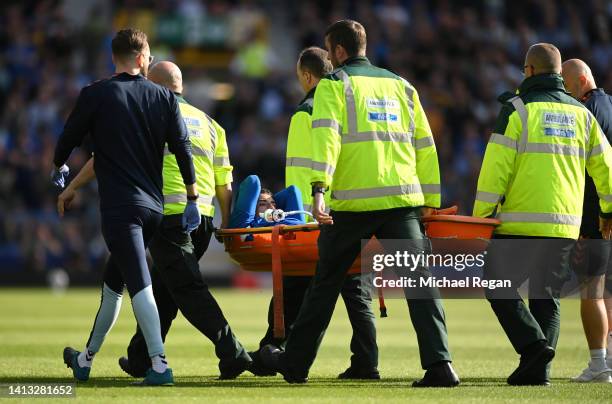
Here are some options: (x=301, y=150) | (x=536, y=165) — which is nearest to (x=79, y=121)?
(x=301, y=150)

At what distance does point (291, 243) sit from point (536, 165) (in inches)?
74.6

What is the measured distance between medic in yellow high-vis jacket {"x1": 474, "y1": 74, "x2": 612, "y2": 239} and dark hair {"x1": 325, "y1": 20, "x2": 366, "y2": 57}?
3.98 feet

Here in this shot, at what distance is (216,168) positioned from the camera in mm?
10109

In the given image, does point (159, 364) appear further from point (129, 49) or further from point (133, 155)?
point (129, 49)

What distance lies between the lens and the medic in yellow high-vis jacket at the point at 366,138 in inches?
342

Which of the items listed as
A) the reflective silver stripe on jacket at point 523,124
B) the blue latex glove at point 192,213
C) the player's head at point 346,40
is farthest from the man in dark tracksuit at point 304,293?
the reflective silver stripe on jacket at point 523,124

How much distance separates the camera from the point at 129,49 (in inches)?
347

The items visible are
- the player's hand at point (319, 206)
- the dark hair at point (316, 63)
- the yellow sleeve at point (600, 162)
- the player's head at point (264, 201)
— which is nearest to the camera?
the player's hand at point (319, 206)

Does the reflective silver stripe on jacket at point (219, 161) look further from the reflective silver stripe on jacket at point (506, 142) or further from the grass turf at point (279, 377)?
the reflective silver stripe on jacket at point (506, 142)

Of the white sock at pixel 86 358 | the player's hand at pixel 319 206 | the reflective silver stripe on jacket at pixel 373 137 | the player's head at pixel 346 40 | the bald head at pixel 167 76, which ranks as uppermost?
the player's head at pixel 346 40

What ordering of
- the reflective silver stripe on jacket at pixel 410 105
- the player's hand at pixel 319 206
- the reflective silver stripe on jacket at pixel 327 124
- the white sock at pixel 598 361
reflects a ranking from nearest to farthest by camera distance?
1. the player's hand at pixel 319 206
2. the reflective silver stripe on jacket at pixel 327 124
3. the reflective silver stripe on jacket at pixel 410 105
4. the white sock at pixel 598 361

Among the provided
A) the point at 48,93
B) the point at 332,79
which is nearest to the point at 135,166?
the point at 332,79

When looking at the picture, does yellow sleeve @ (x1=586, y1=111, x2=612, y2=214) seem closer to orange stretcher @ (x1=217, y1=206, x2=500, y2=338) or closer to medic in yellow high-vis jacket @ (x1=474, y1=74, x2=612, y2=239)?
medic in yellow high-vis jacket @ (x1=474, y1=74, x2=612, y2=239)

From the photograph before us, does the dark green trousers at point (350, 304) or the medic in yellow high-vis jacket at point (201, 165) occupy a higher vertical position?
the medic in yellow high-vis jacket at point (201, 165)
